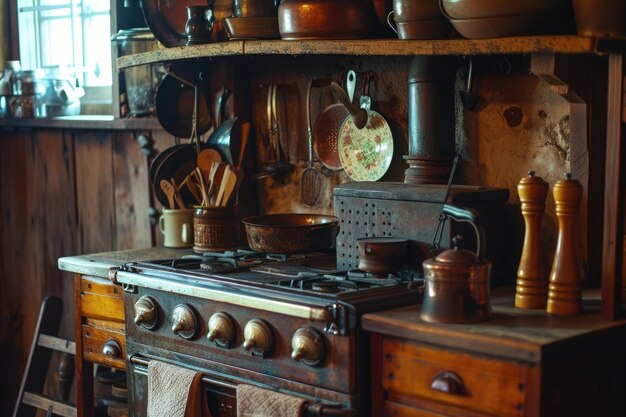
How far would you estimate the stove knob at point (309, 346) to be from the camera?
2232mm

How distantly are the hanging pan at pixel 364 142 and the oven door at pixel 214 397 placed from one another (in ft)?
2.58

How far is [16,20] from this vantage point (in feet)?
13.4

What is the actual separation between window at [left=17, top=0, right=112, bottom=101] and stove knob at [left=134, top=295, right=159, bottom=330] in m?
1.46

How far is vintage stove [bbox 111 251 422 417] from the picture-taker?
7.24ft

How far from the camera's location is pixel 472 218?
88.0 inches

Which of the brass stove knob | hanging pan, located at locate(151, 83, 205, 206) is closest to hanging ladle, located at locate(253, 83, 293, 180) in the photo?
hanging pan, located at locate(151, 83, 205, 206)

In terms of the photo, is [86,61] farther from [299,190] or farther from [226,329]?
[226,329]

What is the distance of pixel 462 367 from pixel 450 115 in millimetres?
875

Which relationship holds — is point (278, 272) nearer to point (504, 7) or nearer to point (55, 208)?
point (504, 7)

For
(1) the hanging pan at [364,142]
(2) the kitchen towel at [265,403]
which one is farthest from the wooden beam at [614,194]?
(1) the hanging pan at [364,142]

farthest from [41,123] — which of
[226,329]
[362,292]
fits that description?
[362,292]

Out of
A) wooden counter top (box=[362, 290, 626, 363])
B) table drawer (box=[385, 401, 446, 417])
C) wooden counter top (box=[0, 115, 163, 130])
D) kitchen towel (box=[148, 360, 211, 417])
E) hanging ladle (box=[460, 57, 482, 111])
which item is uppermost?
hanging ladle (box=[460, 57, 482, 111])

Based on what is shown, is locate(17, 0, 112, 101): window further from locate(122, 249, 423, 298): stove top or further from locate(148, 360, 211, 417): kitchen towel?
locate(148, 360, 211, 417): kitchen towel

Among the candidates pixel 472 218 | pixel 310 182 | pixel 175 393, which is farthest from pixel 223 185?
pixel 472 218
